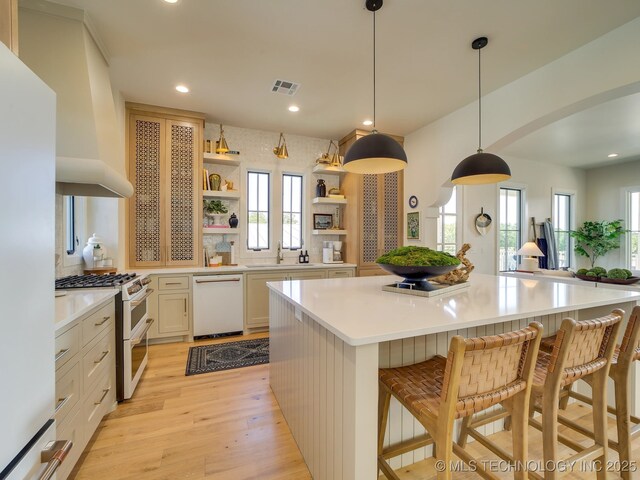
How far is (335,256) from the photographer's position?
15.9 ft

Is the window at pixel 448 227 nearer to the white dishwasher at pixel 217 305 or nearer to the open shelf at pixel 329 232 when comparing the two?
the open shelf at pixel 329 232

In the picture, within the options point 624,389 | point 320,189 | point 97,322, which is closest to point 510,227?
point 320,189

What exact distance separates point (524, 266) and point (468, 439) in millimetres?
4034

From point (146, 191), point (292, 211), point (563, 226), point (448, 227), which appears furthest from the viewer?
point (563, 226)

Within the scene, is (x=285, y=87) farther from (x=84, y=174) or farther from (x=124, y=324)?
(x=124, y=324)

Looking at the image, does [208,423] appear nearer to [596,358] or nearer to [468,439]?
[468,439]

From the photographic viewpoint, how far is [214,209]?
4148 mm

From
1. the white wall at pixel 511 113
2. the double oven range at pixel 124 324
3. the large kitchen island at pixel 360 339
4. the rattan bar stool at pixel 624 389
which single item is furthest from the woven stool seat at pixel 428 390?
the white wall at pixel 511 113

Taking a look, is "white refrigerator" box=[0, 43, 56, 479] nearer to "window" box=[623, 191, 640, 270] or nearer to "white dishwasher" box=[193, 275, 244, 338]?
"white dishwasher" box=[193, 275, 244, 338]

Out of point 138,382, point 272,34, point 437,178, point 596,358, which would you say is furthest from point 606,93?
point 138,382

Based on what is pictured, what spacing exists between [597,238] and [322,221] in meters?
6.30

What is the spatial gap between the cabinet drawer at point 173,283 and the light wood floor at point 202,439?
3.74 feet

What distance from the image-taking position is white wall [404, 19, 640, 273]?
234 centimetres

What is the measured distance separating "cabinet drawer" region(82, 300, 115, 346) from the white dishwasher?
1.47 meters
